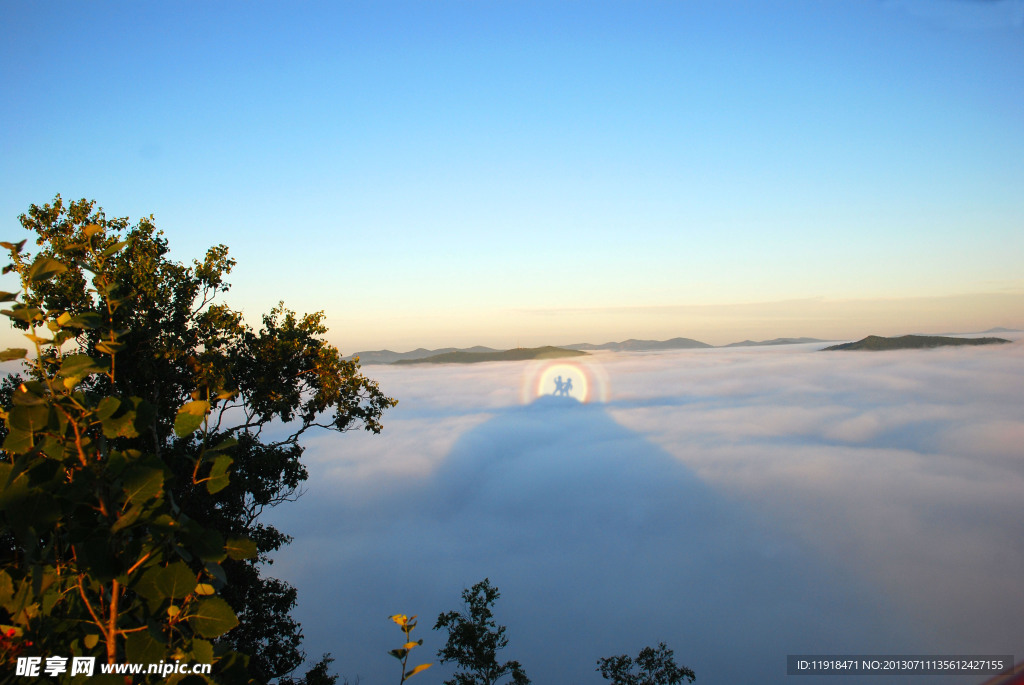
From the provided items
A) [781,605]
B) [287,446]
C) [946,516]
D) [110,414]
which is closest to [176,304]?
[287,446]

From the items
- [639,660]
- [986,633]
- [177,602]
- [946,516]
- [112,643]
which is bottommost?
[986,633]

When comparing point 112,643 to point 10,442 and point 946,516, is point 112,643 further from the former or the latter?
point 946,516

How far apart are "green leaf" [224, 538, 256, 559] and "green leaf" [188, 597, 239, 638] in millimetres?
176

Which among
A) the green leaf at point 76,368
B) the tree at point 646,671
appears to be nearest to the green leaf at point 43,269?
the green leaf at point 76,368

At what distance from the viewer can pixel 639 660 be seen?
2692 centimetres

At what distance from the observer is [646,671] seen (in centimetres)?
2712

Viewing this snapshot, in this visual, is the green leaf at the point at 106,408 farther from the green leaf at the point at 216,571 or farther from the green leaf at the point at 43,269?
the green leaf at the point at 216,571

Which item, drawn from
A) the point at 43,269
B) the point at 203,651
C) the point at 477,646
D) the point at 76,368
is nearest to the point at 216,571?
the point at 203,651

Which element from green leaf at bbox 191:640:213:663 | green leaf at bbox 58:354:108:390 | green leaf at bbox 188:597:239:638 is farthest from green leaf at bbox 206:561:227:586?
green leaf at bbox 58:354:108:390

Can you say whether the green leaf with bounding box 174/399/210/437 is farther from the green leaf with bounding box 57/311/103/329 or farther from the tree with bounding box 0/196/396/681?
the tree with bounding box 0/196/396/681

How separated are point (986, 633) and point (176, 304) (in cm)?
19888

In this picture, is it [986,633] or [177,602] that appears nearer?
[177,602]

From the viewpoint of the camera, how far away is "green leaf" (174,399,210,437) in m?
1.66

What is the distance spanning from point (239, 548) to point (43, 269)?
42.4 inches
